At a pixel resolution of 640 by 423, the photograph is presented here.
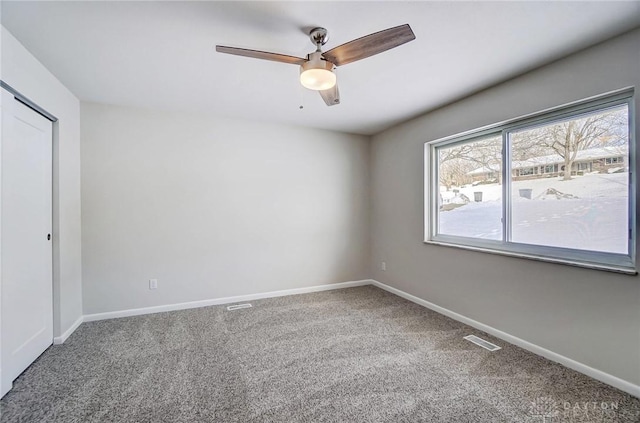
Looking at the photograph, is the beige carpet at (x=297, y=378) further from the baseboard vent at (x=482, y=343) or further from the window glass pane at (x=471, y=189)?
the window glass pane at (x=471, y=189)

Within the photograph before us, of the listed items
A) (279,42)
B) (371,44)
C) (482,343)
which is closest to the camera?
(371,44)

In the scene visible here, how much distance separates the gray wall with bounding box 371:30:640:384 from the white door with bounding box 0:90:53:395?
12.9ft

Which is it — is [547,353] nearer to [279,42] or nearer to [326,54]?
[326,54]

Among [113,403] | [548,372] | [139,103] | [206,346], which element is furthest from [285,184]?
[548,372]

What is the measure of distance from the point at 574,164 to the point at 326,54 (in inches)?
86.9

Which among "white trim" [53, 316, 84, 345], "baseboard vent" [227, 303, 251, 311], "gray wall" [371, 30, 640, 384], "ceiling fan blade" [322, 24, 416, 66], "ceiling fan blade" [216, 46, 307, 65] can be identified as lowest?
"baseboard vent" [227, 303, 251, 311]

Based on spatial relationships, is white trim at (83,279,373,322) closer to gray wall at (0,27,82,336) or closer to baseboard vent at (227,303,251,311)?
baseboard vent at (227,303,251,311)

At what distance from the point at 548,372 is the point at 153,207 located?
420 cm

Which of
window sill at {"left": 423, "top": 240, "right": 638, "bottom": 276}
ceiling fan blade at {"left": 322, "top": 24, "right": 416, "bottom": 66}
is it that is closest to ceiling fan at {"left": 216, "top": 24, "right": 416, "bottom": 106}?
ceiling fan blade at {"left": 322, "top": 24, "right": 416, "bottom": 66}

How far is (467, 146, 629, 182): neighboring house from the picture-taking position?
2.13 metres

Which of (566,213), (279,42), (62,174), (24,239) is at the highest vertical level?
(279,42)

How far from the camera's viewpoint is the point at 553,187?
2.50 metres

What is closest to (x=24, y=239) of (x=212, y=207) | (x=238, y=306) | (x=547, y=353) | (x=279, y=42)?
(x=212, y=207)

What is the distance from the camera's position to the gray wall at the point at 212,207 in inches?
130
